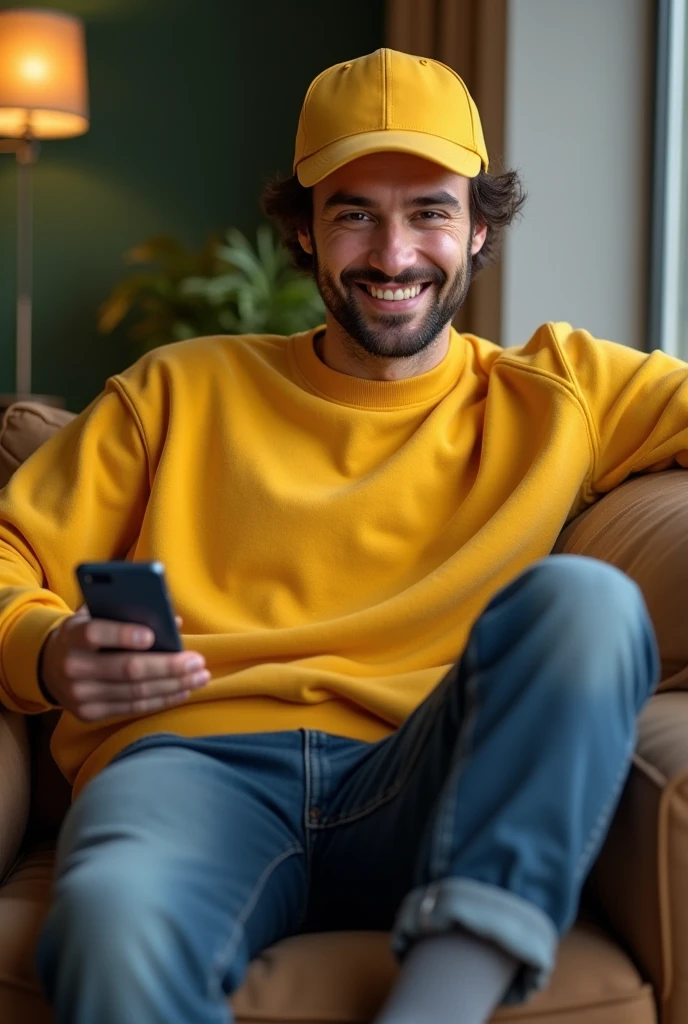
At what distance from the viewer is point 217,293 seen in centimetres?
375

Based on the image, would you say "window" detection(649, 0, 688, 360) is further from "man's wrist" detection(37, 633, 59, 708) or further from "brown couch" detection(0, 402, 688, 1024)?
"man's wrist" detection(37, 633, 59, 708)

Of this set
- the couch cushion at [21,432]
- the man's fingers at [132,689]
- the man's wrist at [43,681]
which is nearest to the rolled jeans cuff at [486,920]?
the man's fingers at [132,689]

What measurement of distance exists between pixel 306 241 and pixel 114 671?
2.88 ft

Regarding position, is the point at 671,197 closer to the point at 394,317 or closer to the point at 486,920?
the point at 394,317

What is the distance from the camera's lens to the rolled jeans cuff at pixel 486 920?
95 cm

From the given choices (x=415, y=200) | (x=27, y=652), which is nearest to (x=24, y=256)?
(x=415, y=200)

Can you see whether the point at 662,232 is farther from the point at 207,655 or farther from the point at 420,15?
the point at 207,655

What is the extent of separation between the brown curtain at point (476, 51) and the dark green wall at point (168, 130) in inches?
22.0

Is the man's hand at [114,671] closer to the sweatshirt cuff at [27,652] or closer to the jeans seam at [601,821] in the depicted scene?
the sweatshirt cuff at [27,652]

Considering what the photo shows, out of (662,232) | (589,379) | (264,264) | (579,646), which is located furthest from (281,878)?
(264,264)

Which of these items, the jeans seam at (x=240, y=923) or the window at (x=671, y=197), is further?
the window at (x=671, y=197)

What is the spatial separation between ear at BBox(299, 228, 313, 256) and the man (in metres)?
0.01

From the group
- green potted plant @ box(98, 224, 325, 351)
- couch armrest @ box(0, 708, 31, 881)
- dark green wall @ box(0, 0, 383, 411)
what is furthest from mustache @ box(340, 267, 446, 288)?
dark green wall @ box(0, 0, 383, 411)

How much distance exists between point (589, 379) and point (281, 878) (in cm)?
75
